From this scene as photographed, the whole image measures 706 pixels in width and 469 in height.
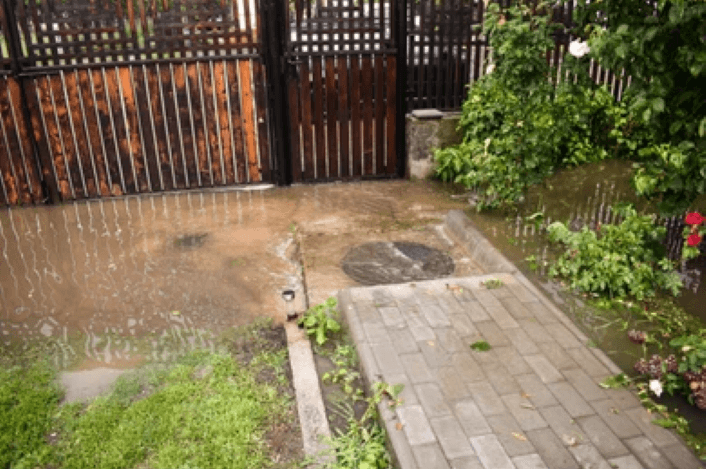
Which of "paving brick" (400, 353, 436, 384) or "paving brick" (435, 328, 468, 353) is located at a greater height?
"paving brick" (435, 328, 468, 353)

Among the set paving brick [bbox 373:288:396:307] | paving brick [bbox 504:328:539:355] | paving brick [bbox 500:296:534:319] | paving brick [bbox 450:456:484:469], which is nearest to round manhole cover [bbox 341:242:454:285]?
paving brick [bbox 373:288:396:307]

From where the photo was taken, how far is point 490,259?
5.79 metres

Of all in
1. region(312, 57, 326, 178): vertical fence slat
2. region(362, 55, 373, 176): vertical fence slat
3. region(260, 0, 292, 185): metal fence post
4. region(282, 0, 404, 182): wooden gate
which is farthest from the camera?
region(362, 55, 373, 176): vertical fence slat

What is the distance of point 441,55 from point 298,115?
2.03m

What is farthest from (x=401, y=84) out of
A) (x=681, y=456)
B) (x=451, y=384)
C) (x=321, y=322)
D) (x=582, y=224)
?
(x=681, y=456)

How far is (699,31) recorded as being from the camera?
360 centimetres

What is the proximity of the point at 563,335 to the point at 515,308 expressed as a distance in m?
0.46

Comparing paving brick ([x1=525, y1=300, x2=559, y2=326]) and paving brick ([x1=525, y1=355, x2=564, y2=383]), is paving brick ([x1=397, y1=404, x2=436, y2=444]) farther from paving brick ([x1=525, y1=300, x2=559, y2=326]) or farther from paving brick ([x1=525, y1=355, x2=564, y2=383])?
paving brick ([x1=525, y1=300, x2=559, y2=326])

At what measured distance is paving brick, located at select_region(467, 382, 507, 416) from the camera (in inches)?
149

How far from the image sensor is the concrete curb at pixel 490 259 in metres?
4.48

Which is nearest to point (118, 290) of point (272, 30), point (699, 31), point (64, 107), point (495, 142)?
point (64, 107)

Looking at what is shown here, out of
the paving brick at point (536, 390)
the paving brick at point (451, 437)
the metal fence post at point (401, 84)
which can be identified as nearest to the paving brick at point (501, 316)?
the paving brick at point (536, 390)

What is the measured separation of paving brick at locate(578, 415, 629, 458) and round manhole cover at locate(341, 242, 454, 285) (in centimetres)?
226

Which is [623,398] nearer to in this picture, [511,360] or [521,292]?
[511,360]
